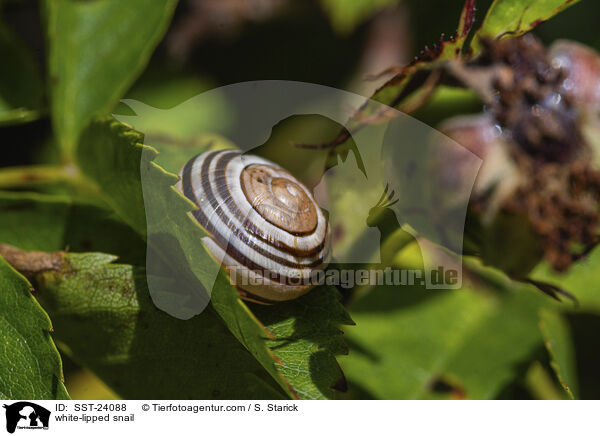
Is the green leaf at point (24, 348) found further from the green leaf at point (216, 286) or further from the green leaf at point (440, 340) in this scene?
the green leaf at point (440, 340)

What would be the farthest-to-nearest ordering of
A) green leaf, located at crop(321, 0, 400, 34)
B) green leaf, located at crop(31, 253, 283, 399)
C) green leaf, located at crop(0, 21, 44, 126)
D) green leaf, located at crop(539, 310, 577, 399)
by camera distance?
1. green leaf, located at crop(321, 0, 400, 34)
2. green leaf, located at crop(0, 21, 44, 126)
3. green leaf, located at crop(539, 310, 577, 399)
4. green leaf, located at crop(31, 253, 283, 399)

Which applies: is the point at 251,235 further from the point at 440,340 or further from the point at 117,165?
the point at 440,340

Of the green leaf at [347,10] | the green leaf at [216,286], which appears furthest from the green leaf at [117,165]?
the green leaf at [347,10]

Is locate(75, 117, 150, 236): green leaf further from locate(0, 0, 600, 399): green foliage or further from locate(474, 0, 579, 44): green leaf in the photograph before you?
locate(474, 0, 579, 44): green leaf

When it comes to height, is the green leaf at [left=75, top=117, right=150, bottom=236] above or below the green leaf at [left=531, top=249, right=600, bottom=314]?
above

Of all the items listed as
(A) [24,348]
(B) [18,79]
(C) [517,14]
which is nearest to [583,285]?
(C) [517,14]
